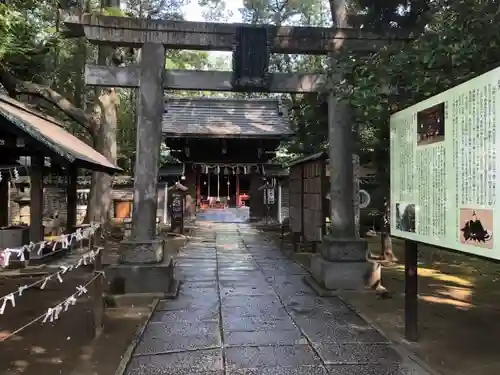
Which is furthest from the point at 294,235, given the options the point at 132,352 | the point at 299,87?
the point at 132,352

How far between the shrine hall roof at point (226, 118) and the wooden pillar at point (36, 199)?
847 centimetres

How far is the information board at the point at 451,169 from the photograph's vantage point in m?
3.75

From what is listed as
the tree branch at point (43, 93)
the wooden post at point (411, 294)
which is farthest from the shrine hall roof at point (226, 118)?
the wooden post at point (411, 294)

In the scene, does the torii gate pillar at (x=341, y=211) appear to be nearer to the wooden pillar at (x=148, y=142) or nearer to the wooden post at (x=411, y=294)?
the wooden post at (x=411, y=294)

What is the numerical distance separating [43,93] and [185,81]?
825 centimetres

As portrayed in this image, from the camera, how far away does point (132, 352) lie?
5066 mm

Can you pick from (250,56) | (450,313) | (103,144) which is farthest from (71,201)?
(450,313)

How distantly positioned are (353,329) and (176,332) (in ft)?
7.43

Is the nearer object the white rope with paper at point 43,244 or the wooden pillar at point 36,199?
the white rope with paper at point 43,244

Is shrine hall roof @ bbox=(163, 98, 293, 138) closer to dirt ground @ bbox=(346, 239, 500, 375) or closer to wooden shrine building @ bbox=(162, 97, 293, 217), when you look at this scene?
wooden shrine building @ bbox=(162, 97, 293, 217)

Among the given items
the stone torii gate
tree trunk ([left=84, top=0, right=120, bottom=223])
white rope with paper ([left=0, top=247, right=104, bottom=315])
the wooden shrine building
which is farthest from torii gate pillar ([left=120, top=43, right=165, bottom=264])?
the wooden shrine building

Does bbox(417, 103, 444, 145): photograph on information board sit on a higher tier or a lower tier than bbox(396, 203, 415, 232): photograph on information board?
higher

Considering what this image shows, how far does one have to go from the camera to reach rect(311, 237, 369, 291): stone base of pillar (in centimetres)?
821

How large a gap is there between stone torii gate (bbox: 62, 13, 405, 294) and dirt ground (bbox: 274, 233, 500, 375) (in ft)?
3.97
